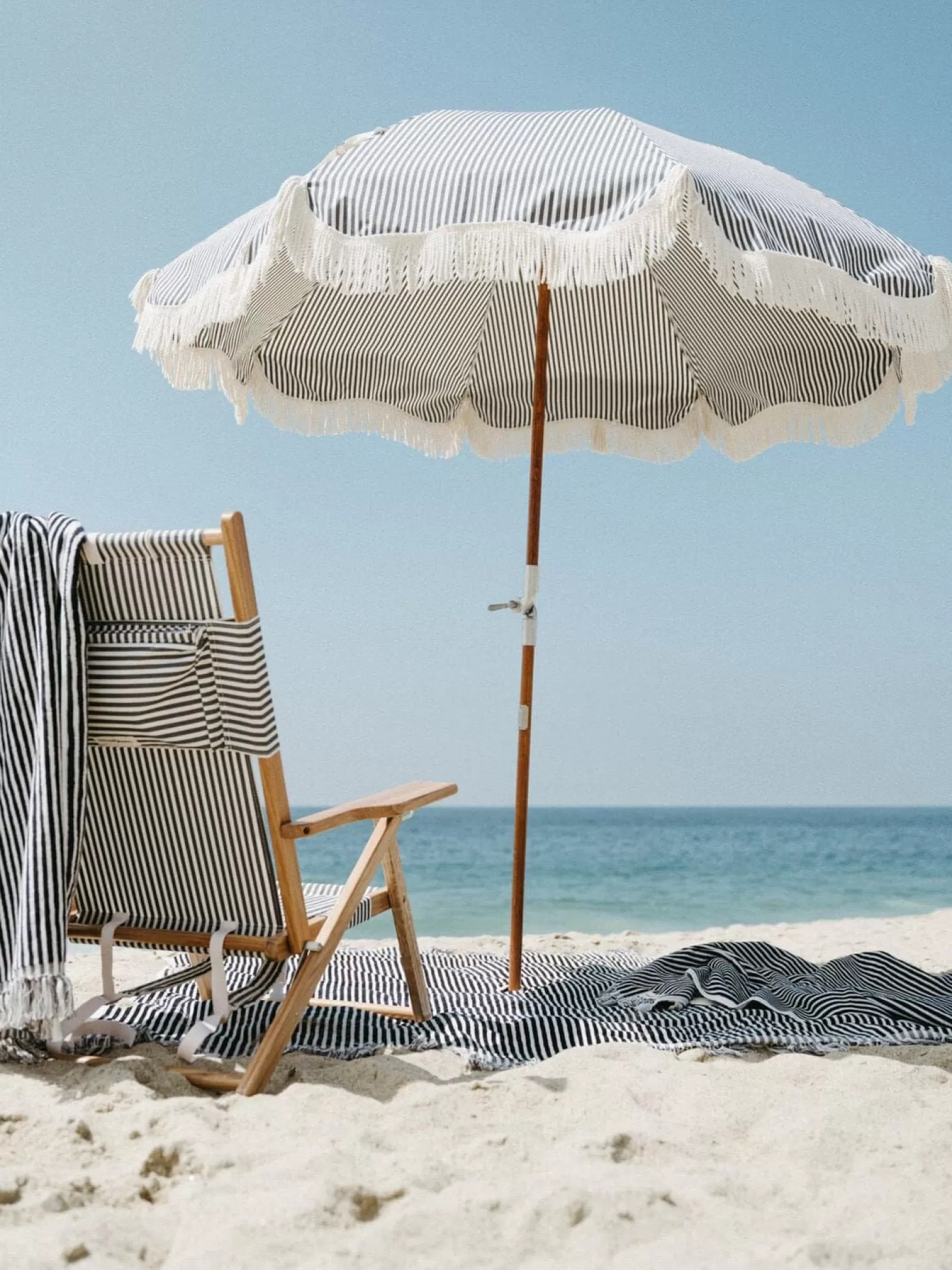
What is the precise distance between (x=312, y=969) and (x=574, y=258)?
1521 millimetres

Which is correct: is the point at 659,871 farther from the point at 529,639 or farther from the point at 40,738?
the point at 40,738

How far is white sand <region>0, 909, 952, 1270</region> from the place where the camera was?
126cm

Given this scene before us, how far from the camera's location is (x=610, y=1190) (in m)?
1.37

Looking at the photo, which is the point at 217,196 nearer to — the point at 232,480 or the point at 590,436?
the point at 232,480

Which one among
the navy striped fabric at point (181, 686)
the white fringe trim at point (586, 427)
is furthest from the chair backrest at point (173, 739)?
the white fringe trim at point (586, 427)

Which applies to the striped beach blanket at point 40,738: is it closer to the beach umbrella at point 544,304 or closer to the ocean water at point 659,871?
the beach umbrella at point 544,304

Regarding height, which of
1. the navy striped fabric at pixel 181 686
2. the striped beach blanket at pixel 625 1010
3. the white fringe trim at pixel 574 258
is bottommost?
→ the striped beach blanket at pixel 625 1010

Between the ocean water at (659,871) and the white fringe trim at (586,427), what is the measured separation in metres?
4.95

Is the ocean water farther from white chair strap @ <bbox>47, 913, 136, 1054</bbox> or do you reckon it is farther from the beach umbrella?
white chair strap @ <bbox>47, 913, 136, 1054</bbox>

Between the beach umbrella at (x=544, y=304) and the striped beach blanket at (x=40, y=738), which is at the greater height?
the beach umbrella at (x=544, y=304)

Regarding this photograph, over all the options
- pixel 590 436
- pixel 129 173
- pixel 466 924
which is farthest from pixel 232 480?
pixel 590 436

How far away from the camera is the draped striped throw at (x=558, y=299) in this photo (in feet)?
7.36

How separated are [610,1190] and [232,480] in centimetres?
2830

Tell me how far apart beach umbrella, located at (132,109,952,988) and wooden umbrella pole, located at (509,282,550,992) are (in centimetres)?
1
